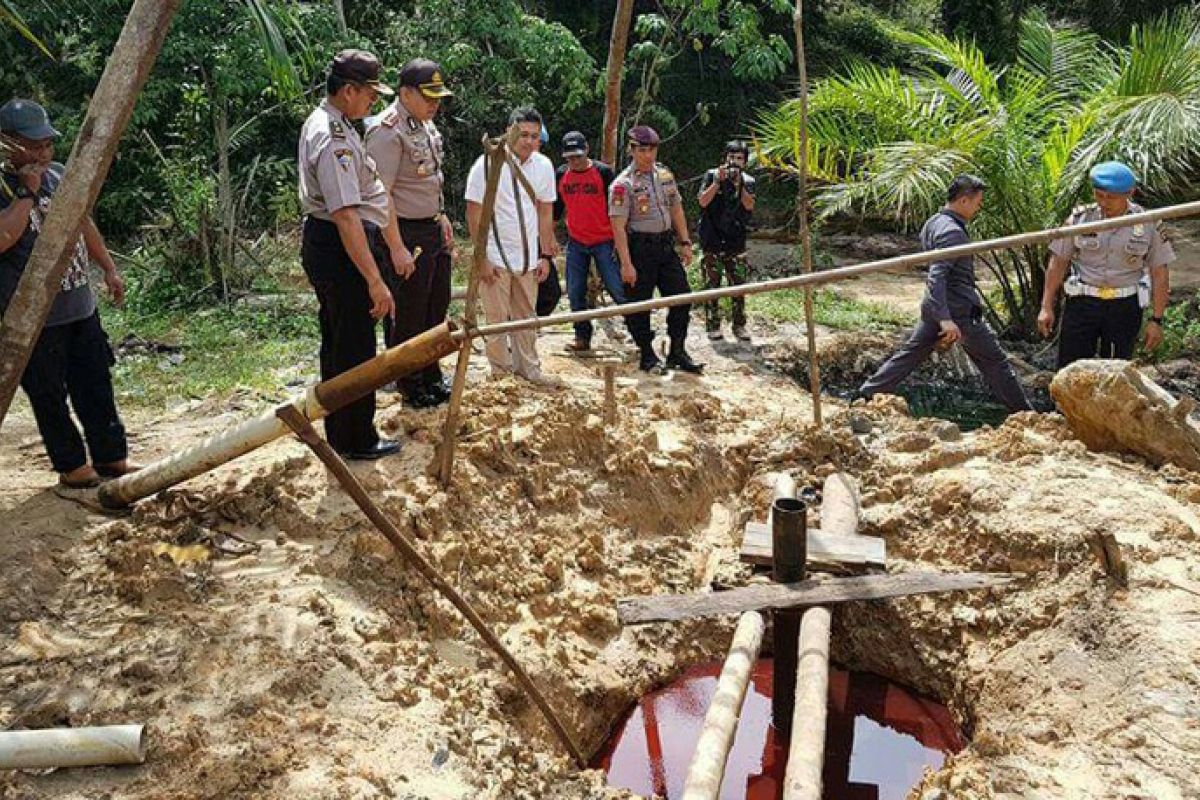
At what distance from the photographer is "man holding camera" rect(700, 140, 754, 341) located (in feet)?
24.2

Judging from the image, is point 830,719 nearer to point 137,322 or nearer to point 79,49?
point 137,322

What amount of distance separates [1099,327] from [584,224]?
10.8 ft

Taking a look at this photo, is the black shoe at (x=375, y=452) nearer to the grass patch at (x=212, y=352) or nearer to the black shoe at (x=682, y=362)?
the grass patch at (x=212, y=352)

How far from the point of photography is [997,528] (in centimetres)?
446

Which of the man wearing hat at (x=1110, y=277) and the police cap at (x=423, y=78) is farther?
the man wearing hat at (x=1110, y=277)

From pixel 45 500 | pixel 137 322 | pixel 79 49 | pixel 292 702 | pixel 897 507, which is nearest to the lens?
pixel 292 702

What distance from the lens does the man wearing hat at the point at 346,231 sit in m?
3.79

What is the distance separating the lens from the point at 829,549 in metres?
A: 4.26

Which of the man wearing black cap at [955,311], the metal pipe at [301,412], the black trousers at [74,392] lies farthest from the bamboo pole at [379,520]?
the man wearing black cap at [955,311]

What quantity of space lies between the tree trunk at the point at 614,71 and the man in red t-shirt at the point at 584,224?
19.4 inches

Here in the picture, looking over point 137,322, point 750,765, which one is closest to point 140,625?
point 750,765

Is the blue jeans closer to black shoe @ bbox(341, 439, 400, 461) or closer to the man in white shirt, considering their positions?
the man in white shirt

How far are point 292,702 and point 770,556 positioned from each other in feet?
6.70

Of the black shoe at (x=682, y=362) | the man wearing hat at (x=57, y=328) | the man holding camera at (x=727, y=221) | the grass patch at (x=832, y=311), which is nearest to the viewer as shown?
the man wearing hat at (x=57, y=328)
